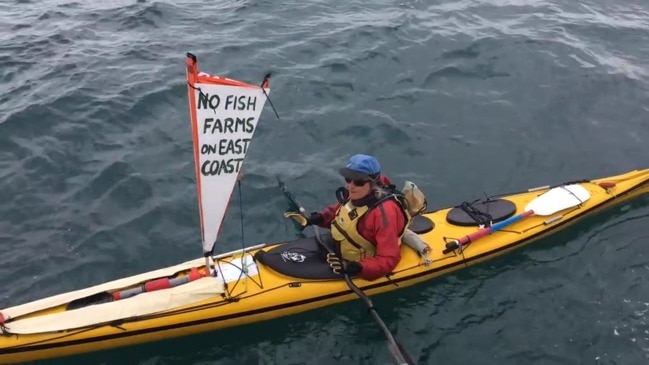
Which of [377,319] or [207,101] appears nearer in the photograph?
[207,101]

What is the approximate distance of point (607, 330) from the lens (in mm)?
6832

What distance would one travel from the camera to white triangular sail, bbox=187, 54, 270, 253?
17.0ft

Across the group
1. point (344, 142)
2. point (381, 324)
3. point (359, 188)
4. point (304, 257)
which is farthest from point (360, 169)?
point (344, 142)

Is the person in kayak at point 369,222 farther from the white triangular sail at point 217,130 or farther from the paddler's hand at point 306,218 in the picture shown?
the white triangular sail at point 217,130

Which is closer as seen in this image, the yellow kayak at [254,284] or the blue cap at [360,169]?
the yellow kayak at [254,284]

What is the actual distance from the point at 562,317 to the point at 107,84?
31.3 feet

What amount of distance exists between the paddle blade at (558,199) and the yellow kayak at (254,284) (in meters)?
0.01

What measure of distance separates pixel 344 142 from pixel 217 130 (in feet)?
16.3

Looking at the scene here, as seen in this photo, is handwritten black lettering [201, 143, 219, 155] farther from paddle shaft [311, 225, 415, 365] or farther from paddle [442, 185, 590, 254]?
paddle [442, 185, 590, 254]

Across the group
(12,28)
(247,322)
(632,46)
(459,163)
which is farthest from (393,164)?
(12,28)

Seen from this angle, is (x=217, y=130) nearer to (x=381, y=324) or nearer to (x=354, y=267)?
(x=354, y=267)

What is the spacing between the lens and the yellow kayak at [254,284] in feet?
20.4

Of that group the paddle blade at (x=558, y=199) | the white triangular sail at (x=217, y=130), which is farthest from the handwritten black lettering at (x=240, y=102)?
the paddle blade at (x=558, y=199)

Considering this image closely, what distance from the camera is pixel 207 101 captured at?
5.24m
